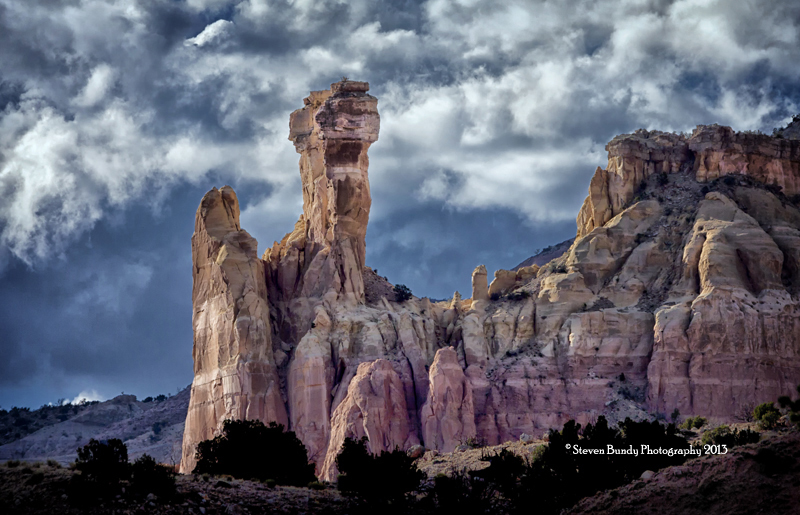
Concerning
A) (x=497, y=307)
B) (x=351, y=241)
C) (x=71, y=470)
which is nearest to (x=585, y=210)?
(x=497, y=307)

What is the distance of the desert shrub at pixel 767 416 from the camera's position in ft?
233

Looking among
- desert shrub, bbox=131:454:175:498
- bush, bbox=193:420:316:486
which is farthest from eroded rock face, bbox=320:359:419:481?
desert shrub, bbox=131:454:175:498

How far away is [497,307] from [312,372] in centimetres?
1912

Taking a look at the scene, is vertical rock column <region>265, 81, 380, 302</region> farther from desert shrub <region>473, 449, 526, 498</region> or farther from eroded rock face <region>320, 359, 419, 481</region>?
desert shrub <region>473, 449, 526, 498</region>

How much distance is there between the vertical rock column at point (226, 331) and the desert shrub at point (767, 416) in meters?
39.7

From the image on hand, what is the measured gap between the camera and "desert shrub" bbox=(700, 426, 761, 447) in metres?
62.5

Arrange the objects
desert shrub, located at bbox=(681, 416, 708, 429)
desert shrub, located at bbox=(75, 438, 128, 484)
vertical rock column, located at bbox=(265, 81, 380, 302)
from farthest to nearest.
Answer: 1. vertical rock column, located at bbox=(265, 81, 380, 302)
2. desert shrub, located at bbox=(681, 416, 708, 429)
3. desert shrub, located at bbox=(75, 438, 128, 484)

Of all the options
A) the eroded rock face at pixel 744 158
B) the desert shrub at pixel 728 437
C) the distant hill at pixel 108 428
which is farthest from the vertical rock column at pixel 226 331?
the eroded rock face at pixel 744 158

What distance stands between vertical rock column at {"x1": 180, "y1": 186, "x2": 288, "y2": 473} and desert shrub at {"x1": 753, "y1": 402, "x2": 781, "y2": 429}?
130ft

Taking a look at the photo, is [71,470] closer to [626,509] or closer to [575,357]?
[626,509]

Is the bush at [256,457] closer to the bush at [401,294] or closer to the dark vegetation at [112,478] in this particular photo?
the dark vegetation at [112,478]

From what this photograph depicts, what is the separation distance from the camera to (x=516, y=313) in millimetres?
107688

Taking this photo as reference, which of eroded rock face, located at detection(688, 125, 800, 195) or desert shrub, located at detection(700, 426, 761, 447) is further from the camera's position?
eroded rock face, located at detection(688, 125, 800, 195)

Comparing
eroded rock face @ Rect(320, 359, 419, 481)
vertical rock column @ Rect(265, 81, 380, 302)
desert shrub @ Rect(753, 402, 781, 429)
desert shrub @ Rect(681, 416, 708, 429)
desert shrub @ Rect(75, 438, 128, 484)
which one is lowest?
desert shrub @ Rect(75, 438, 128, 484)
